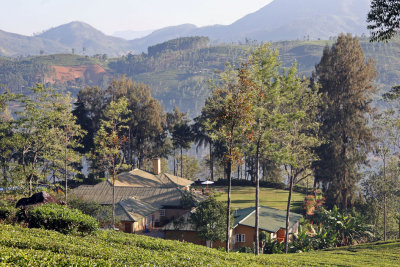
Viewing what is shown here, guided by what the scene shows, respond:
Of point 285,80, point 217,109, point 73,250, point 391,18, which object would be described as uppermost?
point 391,18

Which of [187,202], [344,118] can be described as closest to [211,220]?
[187,202]

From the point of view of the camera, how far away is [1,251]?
1260 cm

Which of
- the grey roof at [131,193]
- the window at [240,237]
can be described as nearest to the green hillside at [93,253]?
the window at [240,237]

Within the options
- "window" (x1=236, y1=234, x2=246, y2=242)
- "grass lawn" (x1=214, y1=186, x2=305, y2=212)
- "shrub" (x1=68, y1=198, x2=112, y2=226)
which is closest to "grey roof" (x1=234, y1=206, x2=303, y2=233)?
"window" (x1=236, y1=234, x2=246, y2=242)

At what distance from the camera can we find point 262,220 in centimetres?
3953

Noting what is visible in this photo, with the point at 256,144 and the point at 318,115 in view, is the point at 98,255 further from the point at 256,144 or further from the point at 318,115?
the point at 318,115

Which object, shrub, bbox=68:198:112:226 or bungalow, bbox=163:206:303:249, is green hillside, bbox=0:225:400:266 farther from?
shrub, bbox=68:198:112:226

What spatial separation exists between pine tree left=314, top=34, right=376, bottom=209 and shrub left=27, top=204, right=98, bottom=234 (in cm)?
3447

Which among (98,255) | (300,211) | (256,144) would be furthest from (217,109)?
(300,211)

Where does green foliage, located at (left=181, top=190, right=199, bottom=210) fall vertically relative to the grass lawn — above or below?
above

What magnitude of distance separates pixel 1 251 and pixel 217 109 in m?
16.6

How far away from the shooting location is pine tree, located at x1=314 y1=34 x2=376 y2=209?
47.5 m

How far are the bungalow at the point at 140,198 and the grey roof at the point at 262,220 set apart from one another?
18.7 feet

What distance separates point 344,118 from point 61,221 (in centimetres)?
3834
